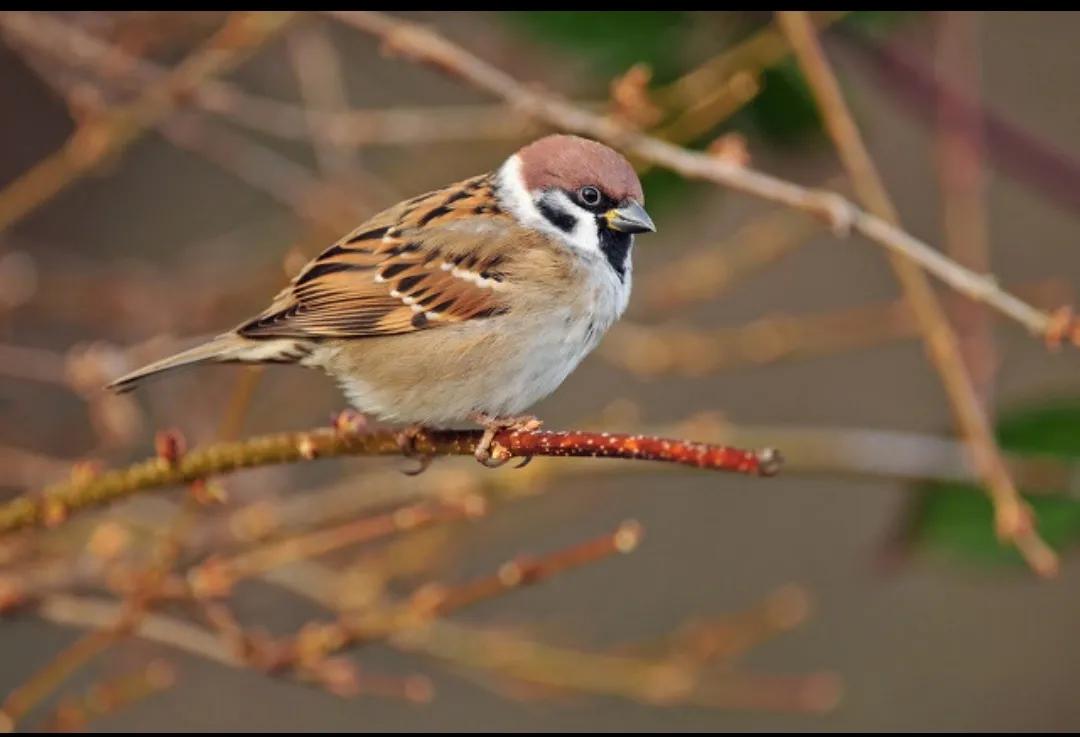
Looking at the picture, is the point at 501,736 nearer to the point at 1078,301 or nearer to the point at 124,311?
the point at 124,311

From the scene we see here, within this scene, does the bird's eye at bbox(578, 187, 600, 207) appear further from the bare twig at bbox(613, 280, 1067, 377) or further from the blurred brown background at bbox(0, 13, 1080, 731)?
the blurred brown background at bbox(0, 13, 1080, 731)

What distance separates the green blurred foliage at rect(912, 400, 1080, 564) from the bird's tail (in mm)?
1341

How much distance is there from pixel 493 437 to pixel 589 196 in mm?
615

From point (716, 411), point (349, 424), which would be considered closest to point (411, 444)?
point (349, 424)

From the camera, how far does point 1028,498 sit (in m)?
2.93

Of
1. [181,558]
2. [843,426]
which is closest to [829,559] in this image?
[843,426]

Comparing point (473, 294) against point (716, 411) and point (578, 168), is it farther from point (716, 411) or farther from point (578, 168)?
point (716, 411)

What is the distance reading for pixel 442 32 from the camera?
172 inches

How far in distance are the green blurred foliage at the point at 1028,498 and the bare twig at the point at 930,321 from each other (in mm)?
547

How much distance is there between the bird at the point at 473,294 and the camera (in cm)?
237

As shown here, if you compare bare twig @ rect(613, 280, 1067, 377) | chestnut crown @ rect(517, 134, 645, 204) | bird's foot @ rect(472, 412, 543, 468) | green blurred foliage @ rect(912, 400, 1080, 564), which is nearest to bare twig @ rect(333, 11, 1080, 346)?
Result: chestnut crown @ rect(517, 134, 645, 204)

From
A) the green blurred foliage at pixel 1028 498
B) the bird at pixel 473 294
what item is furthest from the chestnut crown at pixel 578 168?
the green blurred foliage at pixel 1028 498

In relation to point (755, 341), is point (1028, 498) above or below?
below

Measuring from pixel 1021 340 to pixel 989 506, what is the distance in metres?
2.27
